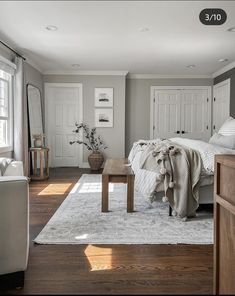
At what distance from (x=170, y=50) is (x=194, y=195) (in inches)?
115

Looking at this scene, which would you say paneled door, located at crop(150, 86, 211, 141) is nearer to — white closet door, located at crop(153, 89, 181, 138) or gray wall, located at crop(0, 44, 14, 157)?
white closet door, located at crop(153, 89, 181, 138)

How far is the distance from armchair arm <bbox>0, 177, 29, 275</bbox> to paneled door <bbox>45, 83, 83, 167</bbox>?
5354mm

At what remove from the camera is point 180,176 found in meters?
2.86

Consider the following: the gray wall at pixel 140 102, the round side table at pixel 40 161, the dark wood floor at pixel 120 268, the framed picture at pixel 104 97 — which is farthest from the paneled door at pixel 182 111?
the dark wood floor at pixel 120 268

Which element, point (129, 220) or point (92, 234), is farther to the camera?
point (129, 220)

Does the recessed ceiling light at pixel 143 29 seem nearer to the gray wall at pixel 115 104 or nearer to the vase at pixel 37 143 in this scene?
the vase at pixel 37 143

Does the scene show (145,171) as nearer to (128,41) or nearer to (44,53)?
(128,41)

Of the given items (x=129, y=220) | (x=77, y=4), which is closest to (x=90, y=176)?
(x=129, y=220)

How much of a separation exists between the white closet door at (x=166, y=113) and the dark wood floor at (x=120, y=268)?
5.13 meters

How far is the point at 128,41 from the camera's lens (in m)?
4.32

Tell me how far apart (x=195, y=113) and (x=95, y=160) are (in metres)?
2.84

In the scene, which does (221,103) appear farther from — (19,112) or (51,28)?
(19,112)

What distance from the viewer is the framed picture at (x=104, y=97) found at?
6.79m

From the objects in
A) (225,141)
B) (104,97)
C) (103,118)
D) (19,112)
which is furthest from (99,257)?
(104,97)
